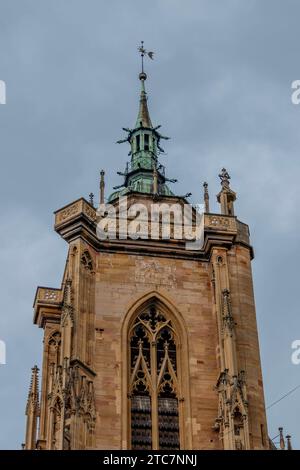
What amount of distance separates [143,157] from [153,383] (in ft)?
46.3

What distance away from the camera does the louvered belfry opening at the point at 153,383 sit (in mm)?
36812

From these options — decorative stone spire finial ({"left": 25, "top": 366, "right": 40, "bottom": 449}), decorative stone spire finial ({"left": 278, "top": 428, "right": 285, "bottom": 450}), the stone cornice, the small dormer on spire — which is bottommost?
decorative stone spire finial ({"left": 278, "top": 428, "right": 285, "bottom": 450})

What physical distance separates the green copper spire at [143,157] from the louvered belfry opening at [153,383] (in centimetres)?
845

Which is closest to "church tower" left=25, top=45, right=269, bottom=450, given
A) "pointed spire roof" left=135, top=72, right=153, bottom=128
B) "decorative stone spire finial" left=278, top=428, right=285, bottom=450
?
"decorative stone spire finial" left=278, top=428, right=285, bottom=450

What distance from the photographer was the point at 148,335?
38812 millimetres

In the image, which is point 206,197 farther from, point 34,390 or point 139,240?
point 34,390

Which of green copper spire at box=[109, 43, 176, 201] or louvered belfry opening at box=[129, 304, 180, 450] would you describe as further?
green copper spire at box=[109, 43, 176, 201]

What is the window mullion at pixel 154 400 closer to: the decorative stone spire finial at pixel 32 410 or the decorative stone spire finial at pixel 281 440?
the decorative stone spire finial at pixel 281 440

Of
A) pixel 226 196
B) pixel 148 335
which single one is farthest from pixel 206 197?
pixel 148 335

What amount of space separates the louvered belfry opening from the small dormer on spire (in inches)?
197

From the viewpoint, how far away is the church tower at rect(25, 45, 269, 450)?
1425 inches

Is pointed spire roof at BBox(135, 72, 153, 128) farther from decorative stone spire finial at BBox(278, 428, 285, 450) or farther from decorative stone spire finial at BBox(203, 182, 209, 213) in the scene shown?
decorative stone spire finial at BBox(278, 428, 285, 450)

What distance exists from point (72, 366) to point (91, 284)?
3.66 m
